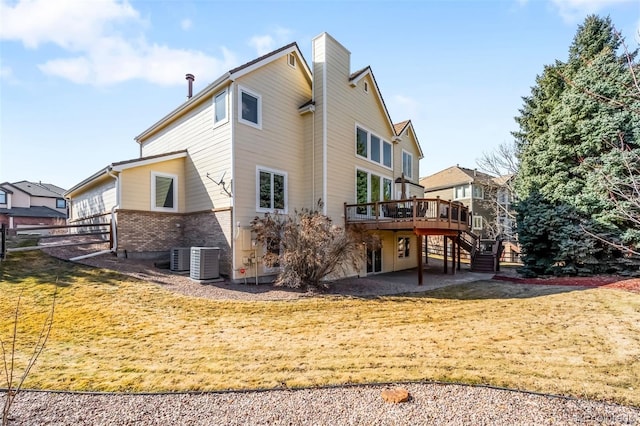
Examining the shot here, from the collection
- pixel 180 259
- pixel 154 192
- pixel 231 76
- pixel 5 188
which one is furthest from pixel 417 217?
pixel 5 188

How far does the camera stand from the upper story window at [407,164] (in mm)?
21141

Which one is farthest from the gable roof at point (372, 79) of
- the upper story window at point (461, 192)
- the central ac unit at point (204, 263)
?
the upper story window at point (461, 192)

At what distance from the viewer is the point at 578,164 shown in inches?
556

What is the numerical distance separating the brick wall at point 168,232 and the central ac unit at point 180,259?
3.18 ft

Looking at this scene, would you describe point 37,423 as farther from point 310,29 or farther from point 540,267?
point 540,267

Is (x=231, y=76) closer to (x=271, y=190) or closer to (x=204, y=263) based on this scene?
(x=271, y=190)

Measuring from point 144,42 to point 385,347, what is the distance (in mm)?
11403

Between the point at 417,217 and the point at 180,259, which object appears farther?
the point at 417,217

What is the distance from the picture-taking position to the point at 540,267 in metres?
14.8

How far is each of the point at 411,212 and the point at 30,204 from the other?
42.9 meters

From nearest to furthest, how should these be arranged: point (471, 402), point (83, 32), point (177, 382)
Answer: point (471, 402)
point (177, 382)
point (83, 32)

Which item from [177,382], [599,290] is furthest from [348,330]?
[599,290]

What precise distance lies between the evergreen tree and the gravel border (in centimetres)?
1154

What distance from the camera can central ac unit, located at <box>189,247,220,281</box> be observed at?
10648mm
